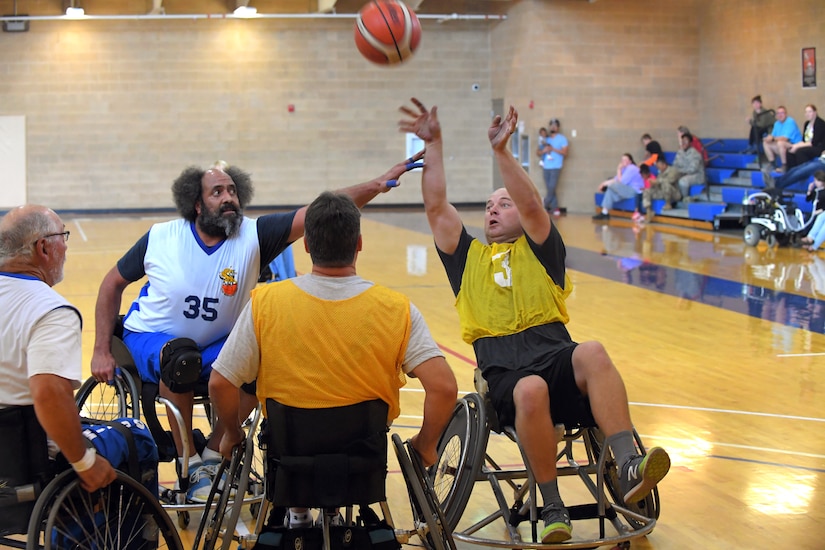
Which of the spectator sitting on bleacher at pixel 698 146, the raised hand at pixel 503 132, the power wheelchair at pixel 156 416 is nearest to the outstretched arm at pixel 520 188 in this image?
the raised hand at pixel 503 132

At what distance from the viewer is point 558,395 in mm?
3033

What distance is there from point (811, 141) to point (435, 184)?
10593mm

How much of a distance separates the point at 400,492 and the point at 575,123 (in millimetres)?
14087

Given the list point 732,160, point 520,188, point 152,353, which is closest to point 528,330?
point 520,188

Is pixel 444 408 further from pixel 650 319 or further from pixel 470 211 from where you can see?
pixel 470 211

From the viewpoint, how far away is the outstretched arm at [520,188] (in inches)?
124

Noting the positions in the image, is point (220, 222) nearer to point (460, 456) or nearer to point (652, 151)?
point (460, 456)

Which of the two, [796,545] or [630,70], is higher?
[630,70]

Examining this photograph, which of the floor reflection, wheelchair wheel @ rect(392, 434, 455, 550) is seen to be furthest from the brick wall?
wheelchair wheel @ rect(392, 434, 455, 550)

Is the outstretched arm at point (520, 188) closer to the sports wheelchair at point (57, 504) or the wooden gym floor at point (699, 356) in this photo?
the wooden gym floor at point (699, 356)

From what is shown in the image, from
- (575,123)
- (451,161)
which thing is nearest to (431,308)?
(575,123)

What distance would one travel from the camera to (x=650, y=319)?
7.18 metres

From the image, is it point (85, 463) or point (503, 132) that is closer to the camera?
point (85, 463)

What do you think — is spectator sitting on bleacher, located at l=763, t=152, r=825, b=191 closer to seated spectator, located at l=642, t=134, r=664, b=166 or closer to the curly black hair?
seated spectator, located at l=642, t=134, r=664, b=166
